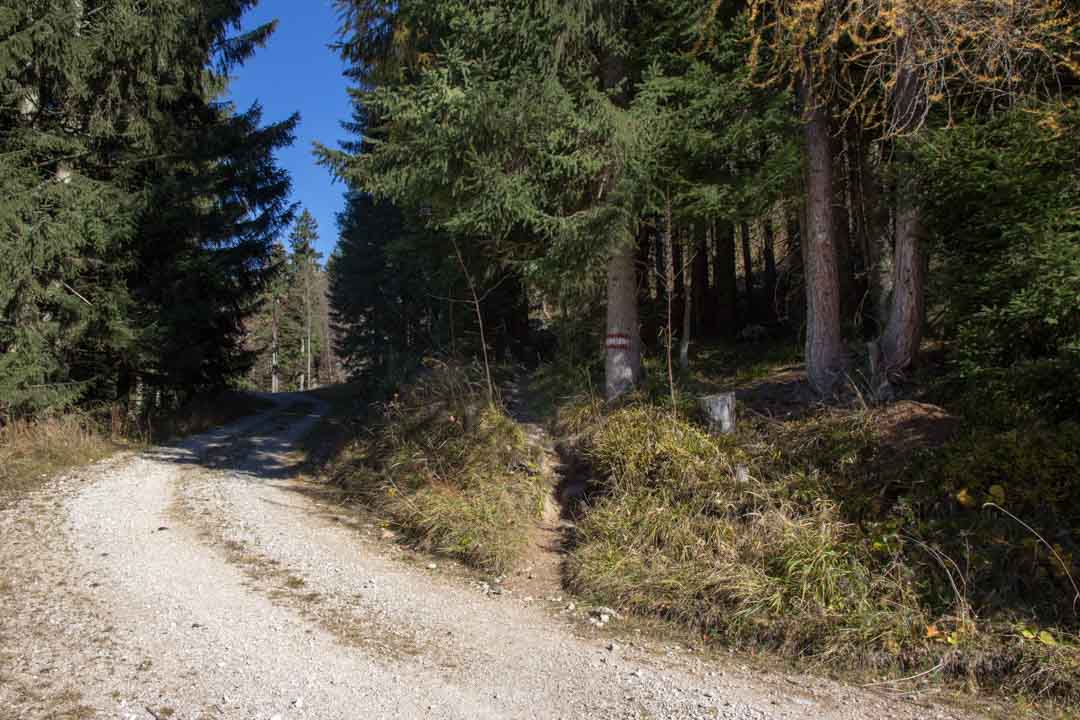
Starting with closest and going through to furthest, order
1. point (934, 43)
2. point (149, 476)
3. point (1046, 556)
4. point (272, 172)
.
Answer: point (1046, 556)
point (934, 43)
point (149, 476)
point (272, 172)

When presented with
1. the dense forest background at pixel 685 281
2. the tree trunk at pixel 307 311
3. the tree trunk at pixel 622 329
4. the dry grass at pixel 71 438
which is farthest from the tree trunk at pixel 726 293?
the tree trunk at pixel 307 311

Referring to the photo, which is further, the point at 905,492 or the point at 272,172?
the point at 272,172

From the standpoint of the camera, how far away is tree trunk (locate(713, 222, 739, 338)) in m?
14.5

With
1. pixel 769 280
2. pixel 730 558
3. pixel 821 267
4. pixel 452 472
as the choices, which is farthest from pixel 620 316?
pixel 769 280

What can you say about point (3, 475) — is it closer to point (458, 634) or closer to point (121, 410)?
point (121, 410)

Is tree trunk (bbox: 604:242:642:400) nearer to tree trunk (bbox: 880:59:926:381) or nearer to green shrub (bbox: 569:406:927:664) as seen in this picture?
green shrub (bbox: 569:406:927:664)

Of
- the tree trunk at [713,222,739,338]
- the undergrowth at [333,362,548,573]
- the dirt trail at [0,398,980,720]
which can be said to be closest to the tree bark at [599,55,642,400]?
the undergrowth at [333,362,548,573]

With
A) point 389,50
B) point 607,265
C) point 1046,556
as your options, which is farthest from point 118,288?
point 1046,556

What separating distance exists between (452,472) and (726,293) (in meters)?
9.39

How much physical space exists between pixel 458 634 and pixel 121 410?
13114 mm

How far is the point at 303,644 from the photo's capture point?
4.38 meters

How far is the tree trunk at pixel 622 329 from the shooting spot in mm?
8930

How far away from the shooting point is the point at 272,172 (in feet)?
52.7

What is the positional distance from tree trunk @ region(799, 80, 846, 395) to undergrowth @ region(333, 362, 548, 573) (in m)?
3.81
